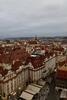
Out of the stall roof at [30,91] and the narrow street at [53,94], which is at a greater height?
the stall roof at [30,91]

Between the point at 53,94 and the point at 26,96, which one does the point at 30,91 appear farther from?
the point at 53,94

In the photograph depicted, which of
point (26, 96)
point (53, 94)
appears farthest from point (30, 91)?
point (53, 94)

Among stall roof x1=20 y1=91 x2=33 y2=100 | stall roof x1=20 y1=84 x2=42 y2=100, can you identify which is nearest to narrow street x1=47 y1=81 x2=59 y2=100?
stall roof x1=20 y1=84 x2=42 y2=100

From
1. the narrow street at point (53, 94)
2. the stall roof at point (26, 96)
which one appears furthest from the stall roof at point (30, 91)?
the narrow street at point (53, 94)

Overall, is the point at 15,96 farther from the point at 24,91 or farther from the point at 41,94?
the point at 41,94

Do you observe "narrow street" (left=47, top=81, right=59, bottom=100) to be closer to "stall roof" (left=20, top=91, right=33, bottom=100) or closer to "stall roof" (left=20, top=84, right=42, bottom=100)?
"stall roof" (left=20, top=84, right=42, bottom=100)

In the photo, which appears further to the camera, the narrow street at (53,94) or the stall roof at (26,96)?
the narrow street at (53,94)

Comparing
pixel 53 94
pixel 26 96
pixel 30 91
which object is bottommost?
pixel 53 94

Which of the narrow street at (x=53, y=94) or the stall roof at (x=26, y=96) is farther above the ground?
the stall roof at (x=26, y=96)

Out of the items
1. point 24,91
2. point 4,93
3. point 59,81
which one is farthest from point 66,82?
point 4,93

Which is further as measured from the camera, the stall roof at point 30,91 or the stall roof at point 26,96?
the stall roof at point 30,91

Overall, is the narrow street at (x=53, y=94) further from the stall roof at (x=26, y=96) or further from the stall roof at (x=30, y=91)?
the stall roof at (x=26, y=96)
